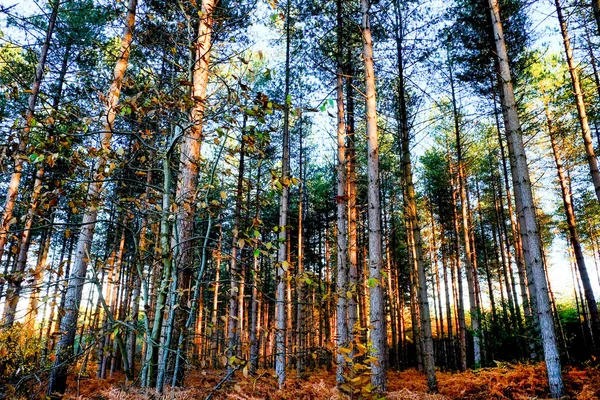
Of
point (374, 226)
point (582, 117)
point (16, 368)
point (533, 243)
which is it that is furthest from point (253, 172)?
point (16, 368)

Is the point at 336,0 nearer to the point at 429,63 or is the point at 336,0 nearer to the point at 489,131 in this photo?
the point at 429,63

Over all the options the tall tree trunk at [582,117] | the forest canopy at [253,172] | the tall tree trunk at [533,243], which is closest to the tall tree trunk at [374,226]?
the forest canopy at [253,172]

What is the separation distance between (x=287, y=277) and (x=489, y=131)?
1565 cm

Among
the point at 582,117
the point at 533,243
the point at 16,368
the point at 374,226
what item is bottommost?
the point at 16,368

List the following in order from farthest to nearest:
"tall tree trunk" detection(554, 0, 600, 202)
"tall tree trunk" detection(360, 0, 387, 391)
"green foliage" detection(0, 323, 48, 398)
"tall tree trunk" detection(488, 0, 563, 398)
Result: "tall tree trunk" detection(554, 0, 600, 202) → "tall tree trunk" detection(360, 0, 387, 391) → "tall tree trunk" detection(488, 0, 563, 398) → "green foliage" detection(0, 323, 48, 398)

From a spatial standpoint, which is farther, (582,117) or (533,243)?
(582,117)

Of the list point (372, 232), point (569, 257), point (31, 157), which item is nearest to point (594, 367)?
point (372, 232)

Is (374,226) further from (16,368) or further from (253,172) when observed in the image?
(253,172)

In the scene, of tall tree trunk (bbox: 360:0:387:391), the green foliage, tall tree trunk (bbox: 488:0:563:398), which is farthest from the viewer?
tall tree trunk (bbox: 360:0:387:391)

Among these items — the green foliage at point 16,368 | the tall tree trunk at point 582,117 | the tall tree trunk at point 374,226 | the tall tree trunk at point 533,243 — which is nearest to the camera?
the green foliage at point 16,368

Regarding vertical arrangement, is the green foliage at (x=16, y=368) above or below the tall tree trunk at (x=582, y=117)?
below

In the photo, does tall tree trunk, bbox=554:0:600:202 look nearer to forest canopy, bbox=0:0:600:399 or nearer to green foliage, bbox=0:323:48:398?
forest canopy, bbox=0:0:600:399

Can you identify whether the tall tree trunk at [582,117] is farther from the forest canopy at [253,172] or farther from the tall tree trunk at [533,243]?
the tall tree trunk at [533,243]

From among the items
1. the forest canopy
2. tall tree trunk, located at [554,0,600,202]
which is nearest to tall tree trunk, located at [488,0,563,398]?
the forest canopy
